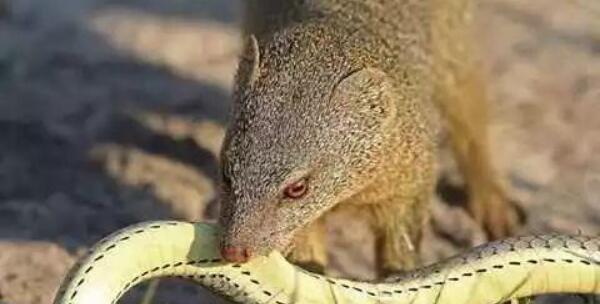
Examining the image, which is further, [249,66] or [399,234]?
[399,234]

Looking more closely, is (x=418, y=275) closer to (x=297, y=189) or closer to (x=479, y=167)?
(x=297, y=189)

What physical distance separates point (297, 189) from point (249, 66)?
12.0 inches

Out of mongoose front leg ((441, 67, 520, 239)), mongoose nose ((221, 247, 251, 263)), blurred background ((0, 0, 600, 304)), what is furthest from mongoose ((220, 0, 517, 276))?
blurred background ((0, 0, 600, 304))

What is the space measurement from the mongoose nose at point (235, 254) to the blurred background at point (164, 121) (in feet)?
2.81

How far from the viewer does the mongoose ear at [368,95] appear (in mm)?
3014

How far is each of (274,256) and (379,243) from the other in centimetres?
88

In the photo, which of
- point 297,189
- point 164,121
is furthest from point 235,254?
point 164,121

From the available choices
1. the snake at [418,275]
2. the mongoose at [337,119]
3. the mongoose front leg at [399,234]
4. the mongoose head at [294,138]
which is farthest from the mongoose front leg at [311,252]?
the snake at [418,275]

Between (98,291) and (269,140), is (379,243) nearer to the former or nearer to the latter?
(269,140)

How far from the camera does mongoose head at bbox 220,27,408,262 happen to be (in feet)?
9.21

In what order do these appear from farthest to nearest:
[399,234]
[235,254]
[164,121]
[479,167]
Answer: [164,121] < [479,167] < [399,234] < [235,254]

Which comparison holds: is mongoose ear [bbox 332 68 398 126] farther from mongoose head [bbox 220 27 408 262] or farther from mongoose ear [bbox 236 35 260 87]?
mongoose ear [bbox 236 35 260 87]

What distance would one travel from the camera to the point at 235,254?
2686 millimetres

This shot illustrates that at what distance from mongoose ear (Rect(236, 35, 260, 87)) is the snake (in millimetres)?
350
